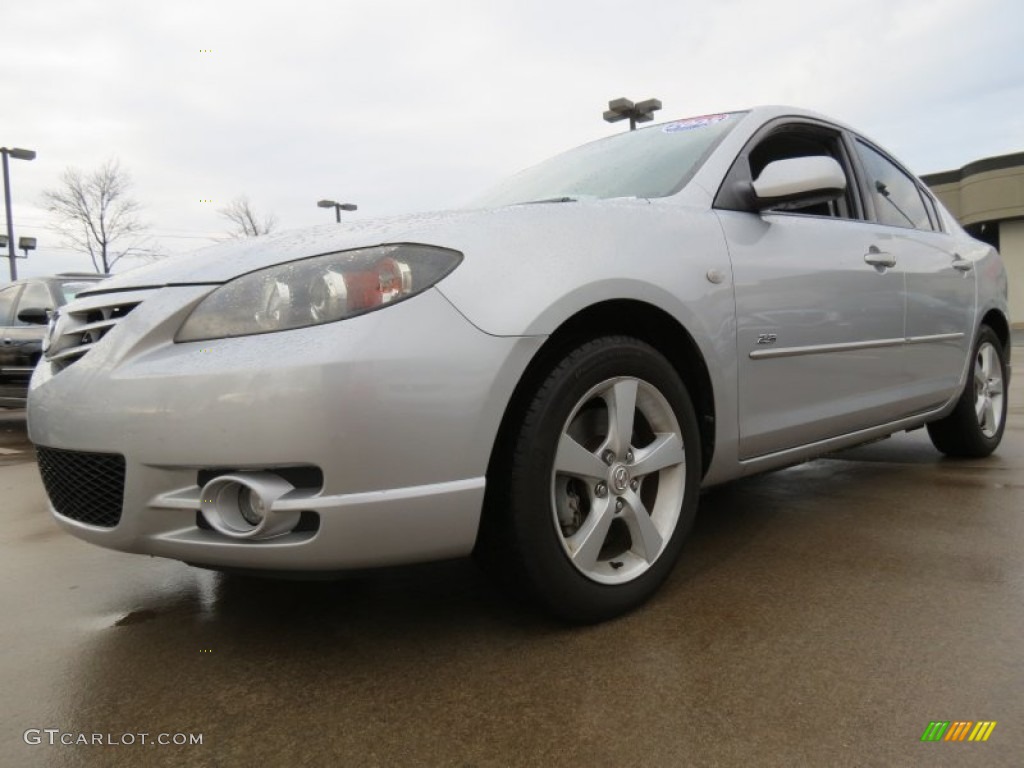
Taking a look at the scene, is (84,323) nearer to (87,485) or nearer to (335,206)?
(87,485)

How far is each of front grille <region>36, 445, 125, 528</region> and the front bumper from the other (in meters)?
0.05

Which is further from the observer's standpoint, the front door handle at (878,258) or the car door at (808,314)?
the front door handle at (878,258)

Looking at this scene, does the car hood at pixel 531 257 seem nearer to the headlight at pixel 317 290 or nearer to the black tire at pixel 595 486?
the headlight at pixel 317 290

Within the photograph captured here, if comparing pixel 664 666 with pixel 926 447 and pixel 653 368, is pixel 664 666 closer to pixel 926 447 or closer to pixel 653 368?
pixel 653 368

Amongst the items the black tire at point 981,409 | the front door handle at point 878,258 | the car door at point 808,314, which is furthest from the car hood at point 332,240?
the black tire at point 981,409

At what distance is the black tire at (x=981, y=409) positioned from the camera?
412cm

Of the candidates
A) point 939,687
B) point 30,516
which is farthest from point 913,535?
point 30,516

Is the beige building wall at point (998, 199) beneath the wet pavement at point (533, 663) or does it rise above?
above

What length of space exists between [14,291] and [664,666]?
26.2ft

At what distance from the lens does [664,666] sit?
1.83 m

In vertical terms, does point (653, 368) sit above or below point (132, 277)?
below

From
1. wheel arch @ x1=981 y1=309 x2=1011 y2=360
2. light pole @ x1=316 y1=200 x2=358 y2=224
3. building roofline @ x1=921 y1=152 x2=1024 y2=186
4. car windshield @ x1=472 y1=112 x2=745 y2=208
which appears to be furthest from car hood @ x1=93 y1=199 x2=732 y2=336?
building roofline @ x1=921 y1=152 x2=1024 y2=186

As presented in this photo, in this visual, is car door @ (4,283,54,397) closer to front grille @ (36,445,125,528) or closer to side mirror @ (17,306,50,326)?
side mirror @ (17,306,50,326)

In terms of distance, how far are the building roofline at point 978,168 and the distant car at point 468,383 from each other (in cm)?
2666
